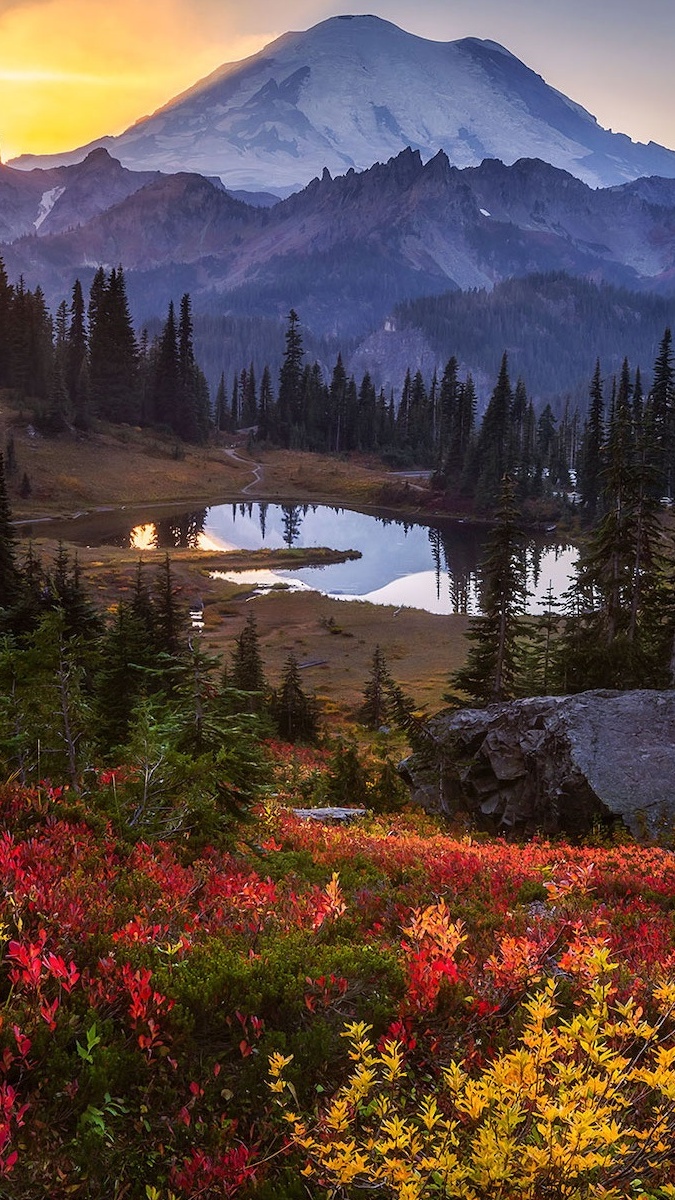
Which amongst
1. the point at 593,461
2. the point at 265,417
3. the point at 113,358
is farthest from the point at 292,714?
the point at 265,417

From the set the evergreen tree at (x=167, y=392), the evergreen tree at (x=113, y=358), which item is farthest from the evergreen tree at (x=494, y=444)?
the evergreen tree at (x=113, y=358)

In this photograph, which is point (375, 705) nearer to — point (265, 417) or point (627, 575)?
point (627, 575)

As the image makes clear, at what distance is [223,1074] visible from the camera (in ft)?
15.1

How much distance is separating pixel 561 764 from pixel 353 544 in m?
75.9

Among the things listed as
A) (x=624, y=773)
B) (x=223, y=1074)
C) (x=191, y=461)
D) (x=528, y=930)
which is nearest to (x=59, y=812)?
(x=223, y=1074)

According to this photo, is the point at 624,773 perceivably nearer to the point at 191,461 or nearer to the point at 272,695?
the point at 272,695

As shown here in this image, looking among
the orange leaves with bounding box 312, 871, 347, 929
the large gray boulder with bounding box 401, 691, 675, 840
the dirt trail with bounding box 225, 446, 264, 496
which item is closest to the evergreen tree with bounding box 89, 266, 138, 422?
the dirt trail with bounding box 225, 446, 264, 496

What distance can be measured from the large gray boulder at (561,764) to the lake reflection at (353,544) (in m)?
41.6

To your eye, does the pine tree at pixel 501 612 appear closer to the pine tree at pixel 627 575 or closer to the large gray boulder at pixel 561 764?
the pine tree at pixel 627 575

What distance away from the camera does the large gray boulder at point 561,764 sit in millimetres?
13547

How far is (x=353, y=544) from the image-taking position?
89562 millimetres

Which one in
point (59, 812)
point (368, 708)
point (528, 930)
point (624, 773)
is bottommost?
point (368, 708)

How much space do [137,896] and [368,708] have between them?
95.6 ft

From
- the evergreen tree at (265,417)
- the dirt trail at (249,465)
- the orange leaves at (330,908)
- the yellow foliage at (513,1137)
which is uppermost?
the evergreen tree at (265,417)
